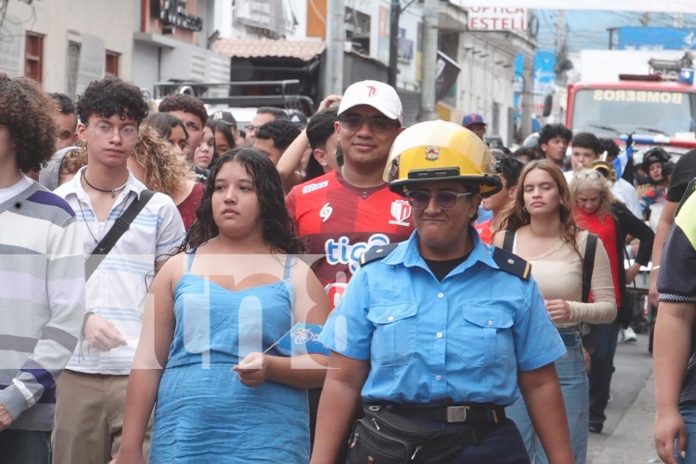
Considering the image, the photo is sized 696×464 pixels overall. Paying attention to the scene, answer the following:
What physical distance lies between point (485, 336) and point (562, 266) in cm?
330

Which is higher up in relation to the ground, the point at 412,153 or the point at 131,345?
the point at 412,153

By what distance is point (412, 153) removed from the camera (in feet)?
14.5

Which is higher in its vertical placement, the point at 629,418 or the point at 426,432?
the point at 426,432

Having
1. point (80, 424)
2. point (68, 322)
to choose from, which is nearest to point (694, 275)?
point (68, 322)

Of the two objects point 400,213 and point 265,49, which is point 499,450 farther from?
point 265,49

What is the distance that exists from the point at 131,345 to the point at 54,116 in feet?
3.54

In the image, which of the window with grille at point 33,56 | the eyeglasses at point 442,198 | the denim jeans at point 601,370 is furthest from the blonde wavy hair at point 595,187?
the window with grille at point 33,56

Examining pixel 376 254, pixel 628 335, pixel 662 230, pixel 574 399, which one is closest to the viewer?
pixel 376 254

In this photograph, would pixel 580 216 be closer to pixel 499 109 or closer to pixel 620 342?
pixel 620 342

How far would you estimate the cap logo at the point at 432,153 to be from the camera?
4.39 metres

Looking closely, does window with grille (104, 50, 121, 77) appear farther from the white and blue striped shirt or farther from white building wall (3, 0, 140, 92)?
the white and blue striped shirt

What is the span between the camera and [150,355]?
16.8ft

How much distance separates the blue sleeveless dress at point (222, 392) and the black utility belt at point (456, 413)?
79cm

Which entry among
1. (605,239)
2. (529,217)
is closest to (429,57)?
(605,239)
